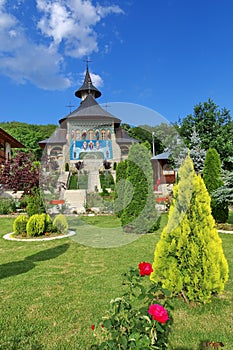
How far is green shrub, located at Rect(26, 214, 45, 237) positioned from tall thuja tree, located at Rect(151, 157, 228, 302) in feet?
16.3

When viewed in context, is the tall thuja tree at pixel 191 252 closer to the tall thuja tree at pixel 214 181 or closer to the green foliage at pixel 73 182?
the green foliage at pixel 73 182

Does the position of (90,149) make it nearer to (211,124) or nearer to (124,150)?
(124,150)

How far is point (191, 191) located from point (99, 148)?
113 cm

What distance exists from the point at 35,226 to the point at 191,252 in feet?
17.6

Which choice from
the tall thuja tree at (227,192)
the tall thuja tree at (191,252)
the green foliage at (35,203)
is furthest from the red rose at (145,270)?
the green foliage at (35,203)

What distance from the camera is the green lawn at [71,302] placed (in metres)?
2.35

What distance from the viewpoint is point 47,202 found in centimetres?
347

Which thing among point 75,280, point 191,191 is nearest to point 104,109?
point 191,191

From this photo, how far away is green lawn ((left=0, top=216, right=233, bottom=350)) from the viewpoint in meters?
2.35

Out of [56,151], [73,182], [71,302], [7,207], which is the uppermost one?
[56,151]

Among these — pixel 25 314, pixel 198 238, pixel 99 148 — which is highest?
pixel 99 148

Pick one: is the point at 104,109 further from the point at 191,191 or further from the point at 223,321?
the point at 223,321

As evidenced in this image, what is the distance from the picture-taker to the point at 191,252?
2.89 metres

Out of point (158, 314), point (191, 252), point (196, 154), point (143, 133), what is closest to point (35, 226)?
point (196, 154)
